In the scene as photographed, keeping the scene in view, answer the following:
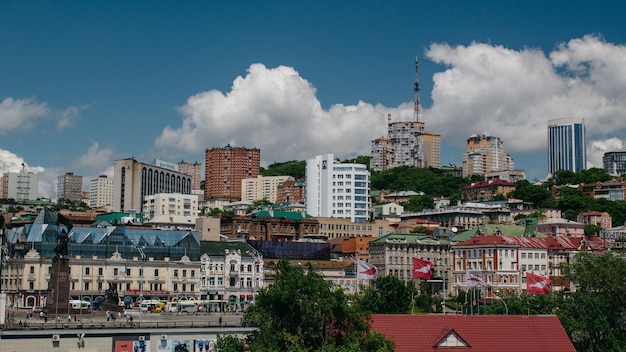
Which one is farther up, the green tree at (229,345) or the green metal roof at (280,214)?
the green metal roof at (280,214)

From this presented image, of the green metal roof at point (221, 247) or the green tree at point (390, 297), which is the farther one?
the green metal roof at point (221, 247)

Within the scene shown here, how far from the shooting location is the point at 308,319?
4712 centimetres

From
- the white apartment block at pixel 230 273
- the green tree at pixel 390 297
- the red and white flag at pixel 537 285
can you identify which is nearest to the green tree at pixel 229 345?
the red and white flag at pixel 537 285

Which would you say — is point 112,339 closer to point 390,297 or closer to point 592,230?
point 390,297

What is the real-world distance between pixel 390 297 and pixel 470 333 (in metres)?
46.4

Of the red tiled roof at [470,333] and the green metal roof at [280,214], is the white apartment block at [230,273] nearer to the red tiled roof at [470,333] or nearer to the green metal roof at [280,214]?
the green metal roof at [280,214]

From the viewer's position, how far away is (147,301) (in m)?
104

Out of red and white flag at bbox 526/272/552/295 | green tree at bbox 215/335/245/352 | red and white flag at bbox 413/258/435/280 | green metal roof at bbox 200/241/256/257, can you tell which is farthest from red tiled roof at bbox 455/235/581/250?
green tree at bbox 215/335/245/352

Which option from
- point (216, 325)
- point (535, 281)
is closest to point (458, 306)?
point (535, 281)

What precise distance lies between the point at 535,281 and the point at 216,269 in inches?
2106

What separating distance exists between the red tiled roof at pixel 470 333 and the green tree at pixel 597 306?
1321 cm

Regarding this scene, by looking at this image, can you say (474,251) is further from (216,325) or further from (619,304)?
(216,325)

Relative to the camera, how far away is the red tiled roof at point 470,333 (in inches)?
1893

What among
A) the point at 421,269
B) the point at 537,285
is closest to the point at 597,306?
the point at 537,285
